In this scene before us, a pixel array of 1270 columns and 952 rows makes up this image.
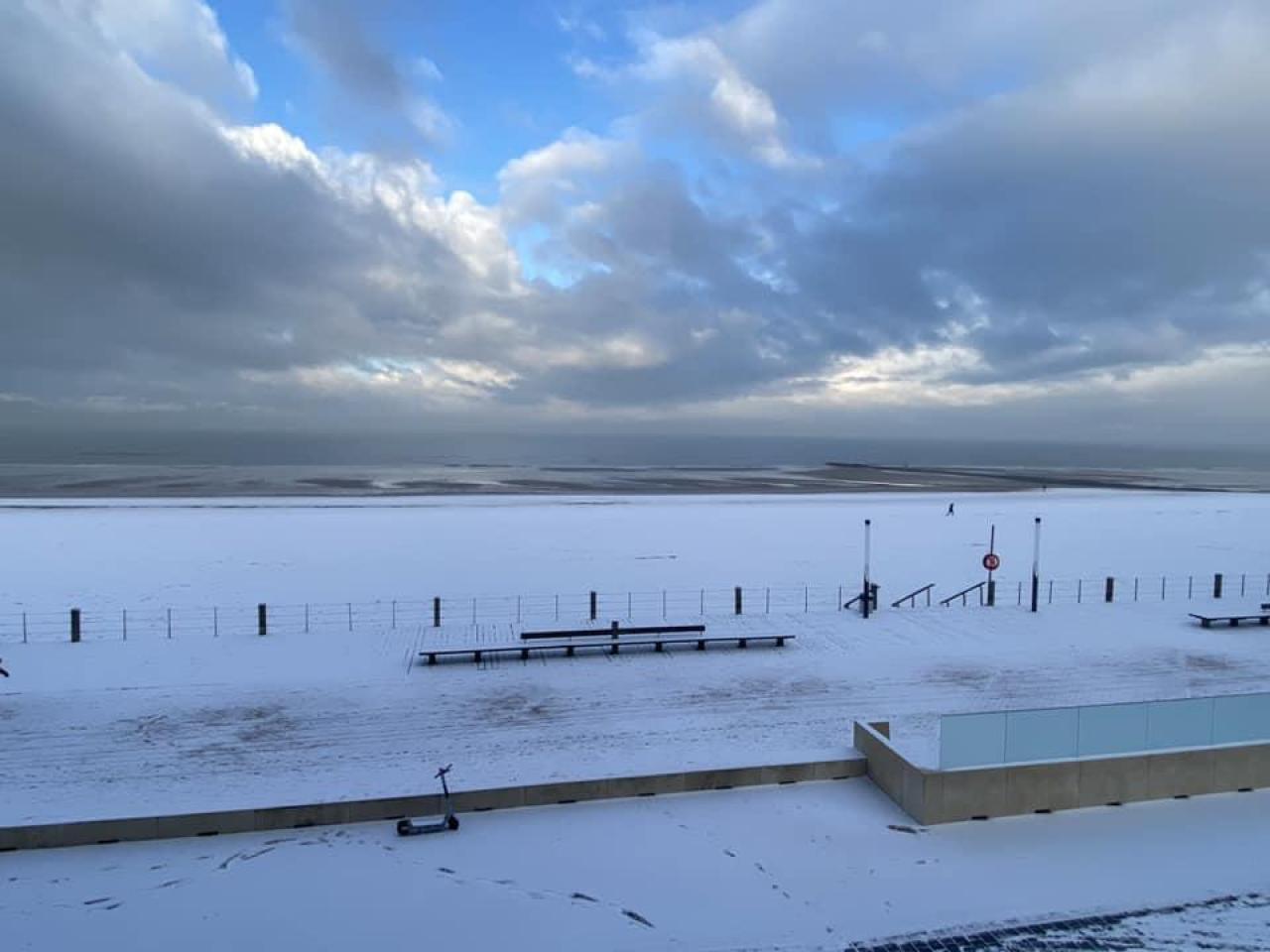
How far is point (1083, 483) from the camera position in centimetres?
7631

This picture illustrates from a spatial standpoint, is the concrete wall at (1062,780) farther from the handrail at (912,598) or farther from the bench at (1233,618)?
the handrail at (912,598)

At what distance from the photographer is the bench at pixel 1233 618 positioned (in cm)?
1873

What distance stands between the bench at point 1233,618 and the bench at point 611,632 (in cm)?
1222

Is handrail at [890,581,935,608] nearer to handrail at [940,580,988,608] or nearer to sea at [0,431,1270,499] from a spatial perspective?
handrail at [940,580,988,608]

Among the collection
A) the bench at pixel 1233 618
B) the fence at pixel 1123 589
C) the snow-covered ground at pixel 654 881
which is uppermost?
the bench at pixel 1233 618

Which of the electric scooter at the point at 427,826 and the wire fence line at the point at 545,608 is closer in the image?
the electric scooter at the point at 427,826

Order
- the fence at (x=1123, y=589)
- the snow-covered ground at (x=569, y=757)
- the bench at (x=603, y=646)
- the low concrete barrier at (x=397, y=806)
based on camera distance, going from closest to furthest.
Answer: the snow-covered ground at (x=569, y=757)
the low concrete barrier at (x=397, y=806)
the bench at (x=603, y=646)
the fence at (x=1123, y=589)

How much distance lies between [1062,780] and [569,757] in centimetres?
643

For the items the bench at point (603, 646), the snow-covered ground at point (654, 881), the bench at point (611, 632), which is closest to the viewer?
the snow-covered ground at point (654, 881)

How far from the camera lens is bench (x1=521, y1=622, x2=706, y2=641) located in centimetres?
1633

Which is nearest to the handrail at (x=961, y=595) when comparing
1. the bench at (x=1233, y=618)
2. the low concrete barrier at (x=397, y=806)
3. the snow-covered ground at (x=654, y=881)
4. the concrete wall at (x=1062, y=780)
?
the bench at (x=1233, y=618)

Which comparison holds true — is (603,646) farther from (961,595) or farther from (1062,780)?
(961,595)

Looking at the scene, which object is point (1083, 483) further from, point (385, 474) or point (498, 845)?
point (498, 845)

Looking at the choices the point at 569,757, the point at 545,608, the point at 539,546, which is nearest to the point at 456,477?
the point at 539,546
